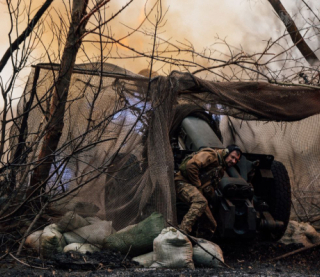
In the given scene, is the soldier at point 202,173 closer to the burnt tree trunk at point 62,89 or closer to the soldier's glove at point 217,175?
the soldier's glove at point 217,175

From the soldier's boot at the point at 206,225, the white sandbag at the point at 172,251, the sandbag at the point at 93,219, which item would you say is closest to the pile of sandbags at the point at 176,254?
the white sandbag at the point at 172,251

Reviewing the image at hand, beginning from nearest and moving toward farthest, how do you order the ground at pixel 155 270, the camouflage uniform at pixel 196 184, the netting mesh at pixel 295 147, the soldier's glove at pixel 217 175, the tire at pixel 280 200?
1. the ground at pixel 155 270
2. the camouflage uniform at pixel 196 184
3. the soldier's glove at pixel 217 175
4. the tire at pixel 280 200
5. the netting mesh at pixel 295 147

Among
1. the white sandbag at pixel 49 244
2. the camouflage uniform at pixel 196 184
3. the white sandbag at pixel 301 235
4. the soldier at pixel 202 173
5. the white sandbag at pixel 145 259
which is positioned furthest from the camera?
the white sandbag at pixel 301 235

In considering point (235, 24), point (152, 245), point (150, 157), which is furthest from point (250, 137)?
point (235, 24)

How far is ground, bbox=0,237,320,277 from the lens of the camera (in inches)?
177

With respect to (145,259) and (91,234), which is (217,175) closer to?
(145,259)

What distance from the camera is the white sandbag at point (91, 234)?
550cm

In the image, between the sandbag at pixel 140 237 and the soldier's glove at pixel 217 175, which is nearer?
the sandbag at pixel 140 237

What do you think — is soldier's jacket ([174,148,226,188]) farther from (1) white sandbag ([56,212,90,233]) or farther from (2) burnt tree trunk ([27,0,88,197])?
(2) burnt tree trunk ([27,0,88,197])

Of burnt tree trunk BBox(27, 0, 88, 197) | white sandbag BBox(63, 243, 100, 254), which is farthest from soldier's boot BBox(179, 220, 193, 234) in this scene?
burnt tree trunk BBox(27, 0, 88, 197)

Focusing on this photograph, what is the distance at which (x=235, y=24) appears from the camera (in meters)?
16.0

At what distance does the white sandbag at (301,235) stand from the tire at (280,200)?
27 cm

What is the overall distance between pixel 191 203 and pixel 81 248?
1.36 meters

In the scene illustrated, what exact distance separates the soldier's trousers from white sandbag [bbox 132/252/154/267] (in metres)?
0.59
